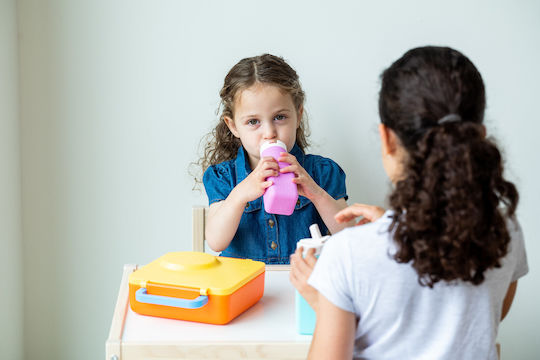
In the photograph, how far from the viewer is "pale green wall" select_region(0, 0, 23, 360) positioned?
1.47 m

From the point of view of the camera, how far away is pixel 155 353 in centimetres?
84

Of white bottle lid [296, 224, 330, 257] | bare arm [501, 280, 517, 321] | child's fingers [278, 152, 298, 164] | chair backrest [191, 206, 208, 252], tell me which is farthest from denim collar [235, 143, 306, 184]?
bare arm [501, 280, 517, 321]

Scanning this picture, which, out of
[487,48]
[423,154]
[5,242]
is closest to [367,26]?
[487,48]

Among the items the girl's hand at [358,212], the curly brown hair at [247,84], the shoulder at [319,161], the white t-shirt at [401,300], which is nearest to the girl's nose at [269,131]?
the curly brown hair at [247,84]

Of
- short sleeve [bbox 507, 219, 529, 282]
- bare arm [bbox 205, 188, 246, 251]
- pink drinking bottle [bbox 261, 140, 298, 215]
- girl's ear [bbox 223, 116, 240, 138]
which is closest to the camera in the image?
short sleeve [bbox 507, 219, 529, 282]

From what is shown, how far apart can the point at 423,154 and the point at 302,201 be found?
0.81m

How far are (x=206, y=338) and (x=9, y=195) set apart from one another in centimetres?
92

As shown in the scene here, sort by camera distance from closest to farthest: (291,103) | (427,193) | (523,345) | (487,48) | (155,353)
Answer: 1. (427,193)
2. (155,353)
3. (291,103)
4. (487,48)
5. (523,345)

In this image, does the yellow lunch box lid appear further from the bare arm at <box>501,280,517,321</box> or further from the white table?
the bare arm at <box>501,280,517,321</box>

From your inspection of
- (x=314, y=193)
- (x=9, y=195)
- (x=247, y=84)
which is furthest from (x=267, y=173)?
(x=9, y=195)

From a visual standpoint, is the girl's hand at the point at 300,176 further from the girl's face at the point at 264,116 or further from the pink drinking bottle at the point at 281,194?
the girl's face at the point at 264,116

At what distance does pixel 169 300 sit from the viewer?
0.89 metres

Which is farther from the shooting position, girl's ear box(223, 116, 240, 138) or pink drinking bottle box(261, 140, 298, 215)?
girl's ear box(223, 116, 240, 138)

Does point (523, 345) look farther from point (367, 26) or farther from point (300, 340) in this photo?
point (300, 340)
